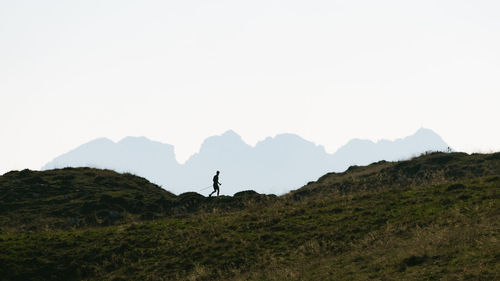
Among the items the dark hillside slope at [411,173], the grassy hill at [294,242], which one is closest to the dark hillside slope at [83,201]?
the grassy hill at [294,242]

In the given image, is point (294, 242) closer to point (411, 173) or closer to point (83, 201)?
point (83, 201)

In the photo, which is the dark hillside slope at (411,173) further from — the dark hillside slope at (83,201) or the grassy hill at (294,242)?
the grassy hill at (294,242)

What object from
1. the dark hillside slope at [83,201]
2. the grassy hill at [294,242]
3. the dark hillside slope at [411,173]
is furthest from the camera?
the dark hillside slope at [411,173]

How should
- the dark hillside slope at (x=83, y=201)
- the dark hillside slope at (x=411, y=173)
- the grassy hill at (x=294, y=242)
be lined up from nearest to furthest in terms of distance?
the grassy hill at (x=294, y=242) → the dark hillside slope at (x=83, y=201) → the dark hillside slope at (x=411, y=173)

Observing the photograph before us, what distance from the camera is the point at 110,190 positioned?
49.2 meters

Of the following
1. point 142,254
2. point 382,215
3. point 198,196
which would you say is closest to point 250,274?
point 142,254

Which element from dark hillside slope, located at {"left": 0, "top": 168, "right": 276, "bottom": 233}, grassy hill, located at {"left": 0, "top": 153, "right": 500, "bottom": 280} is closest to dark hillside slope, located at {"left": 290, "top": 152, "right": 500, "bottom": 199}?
dark hillside slope, located at {"left": 0, "top": 168, "right": 276, "bottom": 233}

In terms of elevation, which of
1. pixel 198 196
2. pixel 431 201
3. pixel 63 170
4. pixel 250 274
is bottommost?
pixel 250 274

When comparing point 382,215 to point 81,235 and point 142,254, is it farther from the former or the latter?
point 81,235

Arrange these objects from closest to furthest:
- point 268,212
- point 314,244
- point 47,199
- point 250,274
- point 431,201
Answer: point 250,274 → point 314,244 → point 431,201 → point 268,212 → point 47,199

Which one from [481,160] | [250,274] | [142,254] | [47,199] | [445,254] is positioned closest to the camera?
[445,254]

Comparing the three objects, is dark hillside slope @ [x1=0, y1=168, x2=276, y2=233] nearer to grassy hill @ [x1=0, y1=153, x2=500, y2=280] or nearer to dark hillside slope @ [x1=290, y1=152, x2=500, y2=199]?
grassy hill @ [x1=0, y1=153, x2=500, y2=280]

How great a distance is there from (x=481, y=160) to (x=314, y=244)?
31.4 metres

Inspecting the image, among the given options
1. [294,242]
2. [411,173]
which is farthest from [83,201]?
[411,173]
